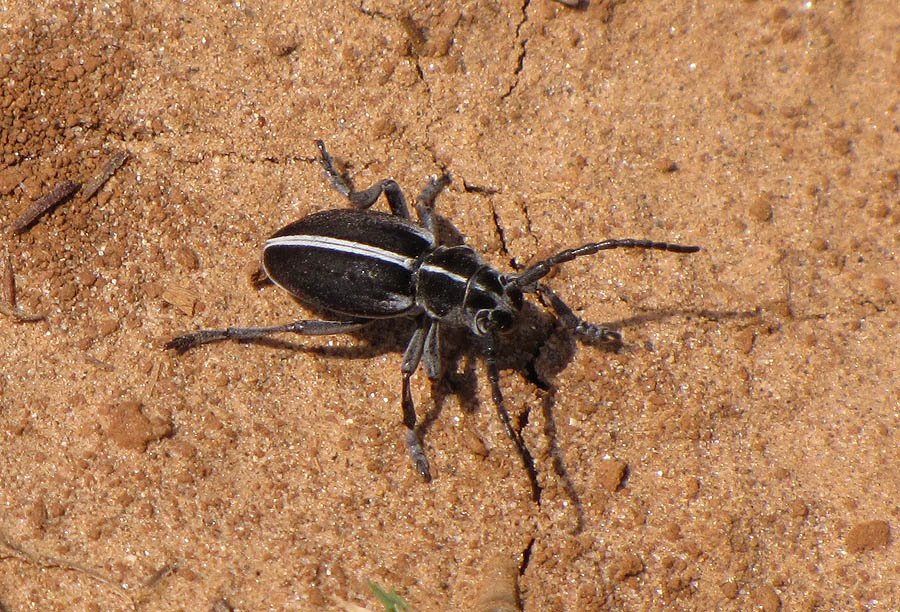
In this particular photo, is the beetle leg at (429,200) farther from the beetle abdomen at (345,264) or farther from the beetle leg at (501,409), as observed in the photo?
the beetle leg at (501,409)

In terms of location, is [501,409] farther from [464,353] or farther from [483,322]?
[464,353]

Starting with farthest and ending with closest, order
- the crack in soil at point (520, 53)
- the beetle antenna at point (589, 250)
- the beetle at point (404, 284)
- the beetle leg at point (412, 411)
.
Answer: the crack in soil at point (520, 53), the beetle leg at point (412, 411), the beetle at point (404, 284), the beetle antenna at point (589, 250)

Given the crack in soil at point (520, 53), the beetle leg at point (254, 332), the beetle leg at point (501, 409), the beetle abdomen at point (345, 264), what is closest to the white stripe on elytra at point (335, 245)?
the beetle abdomen at point (345, 264)

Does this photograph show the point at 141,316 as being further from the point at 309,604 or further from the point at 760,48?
the point at 760,48

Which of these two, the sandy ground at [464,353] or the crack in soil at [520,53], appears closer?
the sandy ground at [464,353]

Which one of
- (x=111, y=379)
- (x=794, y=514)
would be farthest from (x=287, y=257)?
(x=794, y=514)

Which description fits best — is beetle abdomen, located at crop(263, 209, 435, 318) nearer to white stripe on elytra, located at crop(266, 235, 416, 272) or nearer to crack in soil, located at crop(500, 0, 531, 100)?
white stripe on elytra, located at crop(266, 235, 416, 272)
